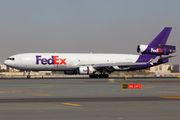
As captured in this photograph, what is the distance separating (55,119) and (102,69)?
49651mm

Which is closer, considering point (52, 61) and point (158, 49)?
point (52, 61)

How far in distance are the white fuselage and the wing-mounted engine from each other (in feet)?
16.1

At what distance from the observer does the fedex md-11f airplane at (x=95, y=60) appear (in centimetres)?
5859

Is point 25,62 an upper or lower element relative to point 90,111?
upper

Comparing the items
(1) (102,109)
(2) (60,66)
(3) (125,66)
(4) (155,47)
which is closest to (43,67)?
(2) (60,66)

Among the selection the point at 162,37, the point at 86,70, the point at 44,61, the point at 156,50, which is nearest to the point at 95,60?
the point at 86,70

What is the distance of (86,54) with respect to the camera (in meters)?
63.1

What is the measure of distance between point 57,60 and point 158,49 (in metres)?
24.1

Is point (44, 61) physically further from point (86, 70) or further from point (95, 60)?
point (95, 60)

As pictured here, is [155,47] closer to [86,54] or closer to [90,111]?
[86,54]

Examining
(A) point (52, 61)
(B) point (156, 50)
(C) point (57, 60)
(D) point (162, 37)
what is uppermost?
(D) point (162, 37)

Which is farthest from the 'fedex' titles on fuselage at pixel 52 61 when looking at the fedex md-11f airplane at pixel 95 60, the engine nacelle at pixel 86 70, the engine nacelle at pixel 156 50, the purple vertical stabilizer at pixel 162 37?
the purple vertical stabilizer at pixel 162 37

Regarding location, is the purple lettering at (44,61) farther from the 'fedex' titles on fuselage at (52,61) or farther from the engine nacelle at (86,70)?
the engine nacelle at (86,70)

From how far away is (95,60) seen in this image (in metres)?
62.5
